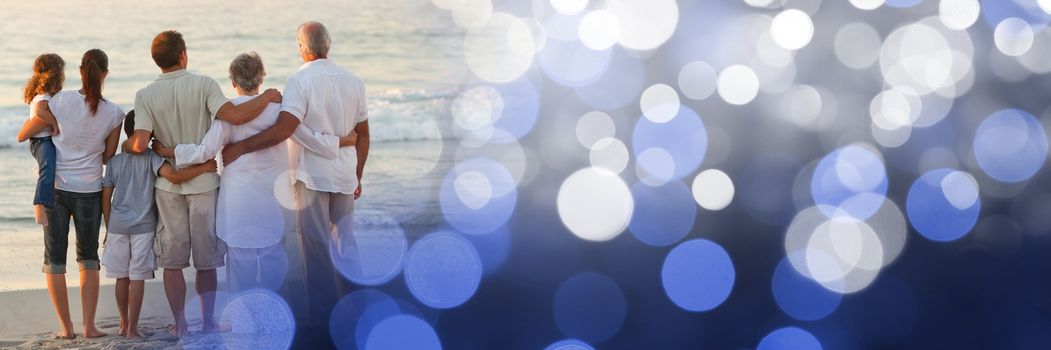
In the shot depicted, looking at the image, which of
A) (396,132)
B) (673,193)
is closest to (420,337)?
(673,193)

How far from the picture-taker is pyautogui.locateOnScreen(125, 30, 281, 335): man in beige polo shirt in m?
4.79

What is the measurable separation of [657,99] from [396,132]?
5.01 metres

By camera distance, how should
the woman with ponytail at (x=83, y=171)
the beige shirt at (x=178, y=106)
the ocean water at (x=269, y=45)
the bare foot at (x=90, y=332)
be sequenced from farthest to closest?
the ocean water at (x=269, y=45) → the bare foot at (x=90, y=332) → the woman with ponytail at (x=83, y=171) → the beige shirt at (x=178, y=106)

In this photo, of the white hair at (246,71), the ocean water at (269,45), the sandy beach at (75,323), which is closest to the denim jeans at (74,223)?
the sandy beach at (75,323)

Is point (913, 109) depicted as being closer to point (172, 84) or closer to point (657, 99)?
point (657, 99)

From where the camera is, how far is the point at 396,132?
1902 cm

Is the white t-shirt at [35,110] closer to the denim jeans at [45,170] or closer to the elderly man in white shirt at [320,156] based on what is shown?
the denim jeans at [45,170]

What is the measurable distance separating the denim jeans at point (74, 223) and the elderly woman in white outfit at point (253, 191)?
43 cm

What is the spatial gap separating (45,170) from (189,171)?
0.63 metres

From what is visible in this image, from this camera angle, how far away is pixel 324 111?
4949mm

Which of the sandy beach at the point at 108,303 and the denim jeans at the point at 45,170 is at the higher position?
the denim jeans at the point at 45,170

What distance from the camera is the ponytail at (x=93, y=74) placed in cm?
483

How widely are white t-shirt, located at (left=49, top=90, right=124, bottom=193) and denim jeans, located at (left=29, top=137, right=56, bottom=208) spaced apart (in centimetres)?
3

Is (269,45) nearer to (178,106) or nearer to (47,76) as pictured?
(47,76)
